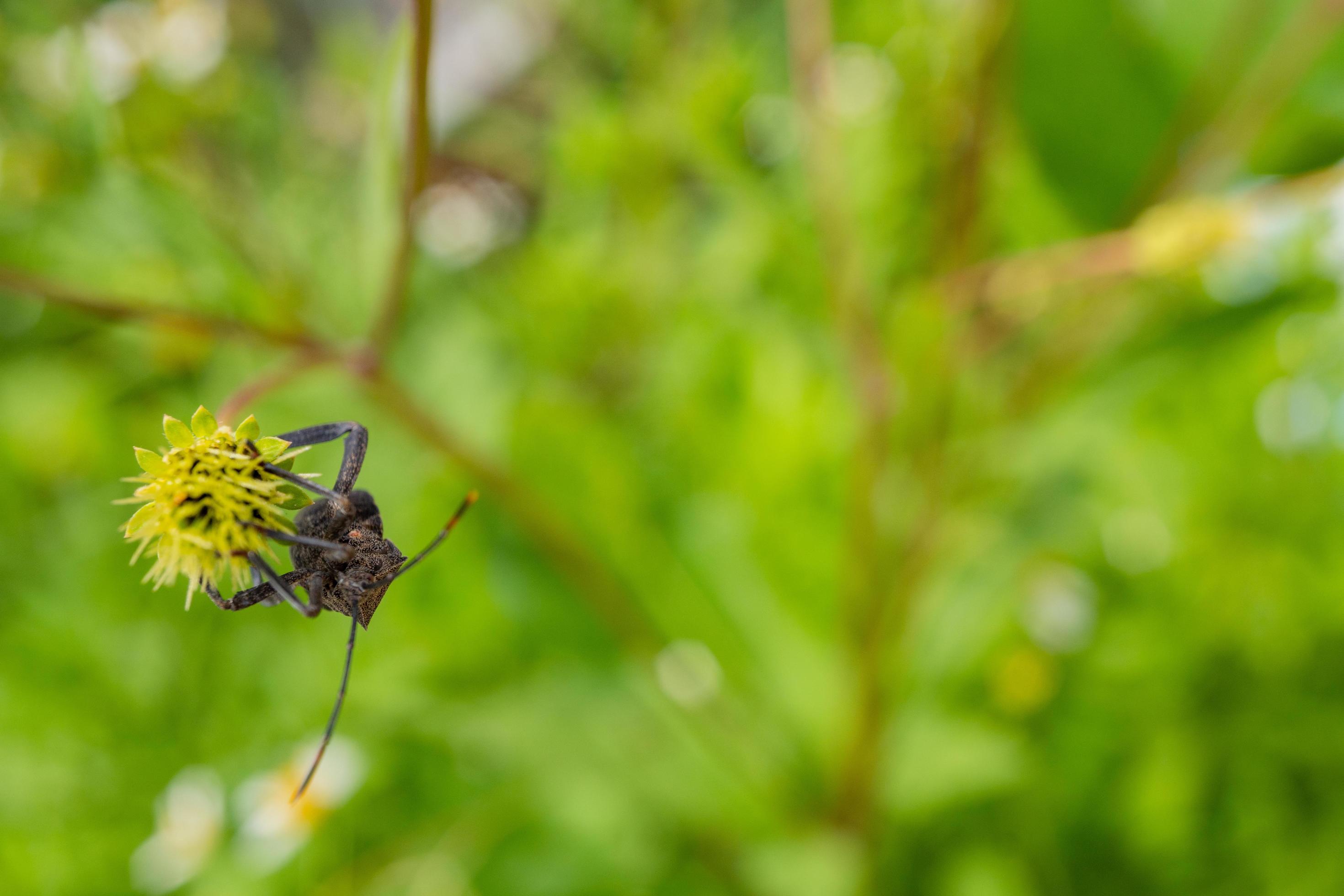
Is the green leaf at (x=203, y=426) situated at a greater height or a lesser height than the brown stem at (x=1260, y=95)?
lesser

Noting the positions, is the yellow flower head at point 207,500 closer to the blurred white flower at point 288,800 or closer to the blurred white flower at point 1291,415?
the blurred white flower at point 288,800

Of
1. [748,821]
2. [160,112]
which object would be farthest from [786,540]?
[160,112]

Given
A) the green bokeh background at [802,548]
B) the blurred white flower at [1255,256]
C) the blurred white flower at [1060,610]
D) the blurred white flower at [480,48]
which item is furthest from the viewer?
the blurred white flower at [480,48]

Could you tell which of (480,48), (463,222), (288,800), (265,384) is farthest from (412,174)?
(480,48)

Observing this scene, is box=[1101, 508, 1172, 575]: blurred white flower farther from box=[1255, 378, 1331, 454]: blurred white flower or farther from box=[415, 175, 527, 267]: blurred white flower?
box=[415, 175, 527, 267]: blurred white flower

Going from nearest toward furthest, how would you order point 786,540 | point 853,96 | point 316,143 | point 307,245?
point 786,540 < point 853,96 < point 307,245 < point 316,143

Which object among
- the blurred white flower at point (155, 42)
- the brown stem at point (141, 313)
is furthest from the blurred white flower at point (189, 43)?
the brown stem at point (141, 313)

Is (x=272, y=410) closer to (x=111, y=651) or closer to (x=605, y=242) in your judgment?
(x=111, y=651)
